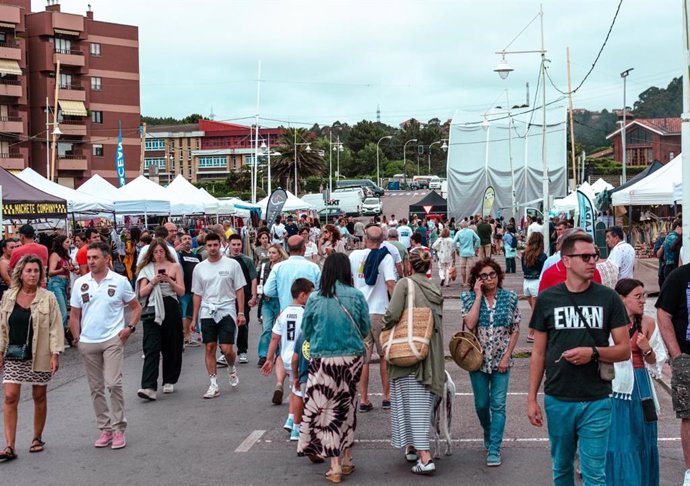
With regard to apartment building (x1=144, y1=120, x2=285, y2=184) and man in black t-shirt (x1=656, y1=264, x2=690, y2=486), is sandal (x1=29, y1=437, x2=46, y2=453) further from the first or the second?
apartment building (x1=144, y1=120, x2=285, y2=184)

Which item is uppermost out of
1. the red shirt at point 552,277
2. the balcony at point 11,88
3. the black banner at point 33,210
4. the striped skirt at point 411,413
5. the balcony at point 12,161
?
the balcony at point 11,88

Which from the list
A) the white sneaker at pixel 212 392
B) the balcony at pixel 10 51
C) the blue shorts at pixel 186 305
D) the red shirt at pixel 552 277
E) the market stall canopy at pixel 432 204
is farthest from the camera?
the balcony at pixel 10 51

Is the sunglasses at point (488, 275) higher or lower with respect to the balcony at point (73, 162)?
lower

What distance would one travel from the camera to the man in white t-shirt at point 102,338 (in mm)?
8289

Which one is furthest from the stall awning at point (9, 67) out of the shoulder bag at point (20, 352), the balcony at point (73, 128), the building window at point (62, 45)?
the shoulder bag at point (20, 352)

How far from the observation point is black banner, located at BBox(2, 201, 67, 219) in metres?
18.1

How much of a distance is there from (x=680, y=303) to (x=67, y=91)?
64159 millimetres

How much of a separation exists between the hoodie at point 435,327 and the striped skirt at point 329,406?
417 mm

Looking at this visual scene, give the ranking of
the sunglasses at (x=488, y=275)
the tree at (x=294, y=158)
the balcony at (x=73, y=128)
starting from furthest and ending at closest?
the tree at (x=294, y=158) < the balcony at (x=73, y=128) < the sunglasses at (x=488, y=275)

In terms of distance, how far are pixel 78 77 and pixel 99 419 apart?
62321 millimetres

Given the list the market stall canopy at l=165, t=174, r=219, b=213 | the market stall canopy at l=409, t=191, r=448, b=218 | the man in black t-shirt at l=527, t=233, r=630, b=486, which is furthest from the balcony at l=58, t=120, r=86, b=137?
the man in black t-shirt at l=527, t=233, r=630, b=486

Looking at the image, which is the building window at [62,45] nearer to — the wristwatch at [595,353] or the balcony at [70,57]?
the balcony at [70,57]

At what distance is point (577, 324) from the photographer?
5.22m

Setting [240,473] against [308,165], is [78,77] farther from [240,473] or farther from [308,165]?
[240,473]
